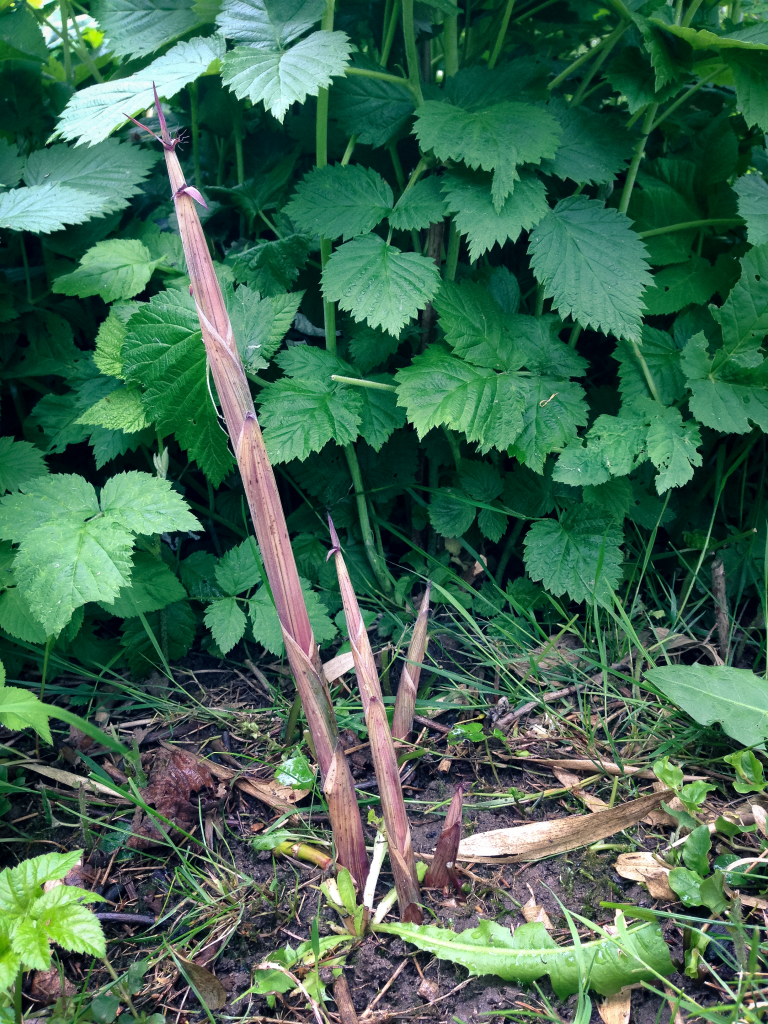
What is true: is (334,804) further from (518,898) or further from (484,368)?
(484,368)

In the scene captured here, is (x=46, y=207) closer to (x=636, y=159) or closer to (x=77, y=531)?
(x=77, y=531)

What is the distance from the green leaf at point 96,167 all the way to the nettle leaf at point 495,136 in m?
0.82

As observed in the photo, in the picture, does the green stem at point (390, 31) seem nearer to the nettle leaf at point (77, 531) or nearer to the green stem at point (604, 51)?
the green stem at point (604, 51)

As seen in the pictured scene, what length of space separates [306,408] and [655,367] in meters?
0.90

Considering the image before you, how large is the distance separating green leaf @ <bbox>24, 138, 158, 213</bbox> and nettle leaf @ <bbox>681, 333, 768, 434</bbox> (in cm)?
151

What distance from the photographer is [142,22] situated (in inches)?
68.3

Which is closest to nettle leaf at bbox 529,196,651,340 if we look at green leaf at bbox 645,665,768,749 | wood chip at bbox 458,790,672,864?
green leaf at bbox 645,665,768,749

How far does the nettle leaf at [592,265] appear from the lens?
157 centimetres

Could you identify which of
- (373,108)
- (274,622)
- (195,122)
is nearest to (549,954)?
(274,622)

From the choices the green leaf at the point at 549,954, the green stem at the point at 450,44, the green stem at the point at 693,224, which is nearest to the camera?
the green leaf at the point at 549,954

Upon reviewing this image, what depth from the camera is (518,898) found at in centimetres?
122

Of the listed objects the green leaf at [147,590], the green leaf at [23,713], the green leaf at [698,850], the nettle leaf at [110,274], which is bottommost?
the green leaf at [698,850]

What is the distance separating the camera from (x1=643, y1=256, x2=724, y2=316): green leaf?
1804 mm

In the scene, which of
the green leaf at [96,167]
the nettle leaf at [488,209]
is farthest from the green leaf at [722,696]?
the green leaf at [96,167]
